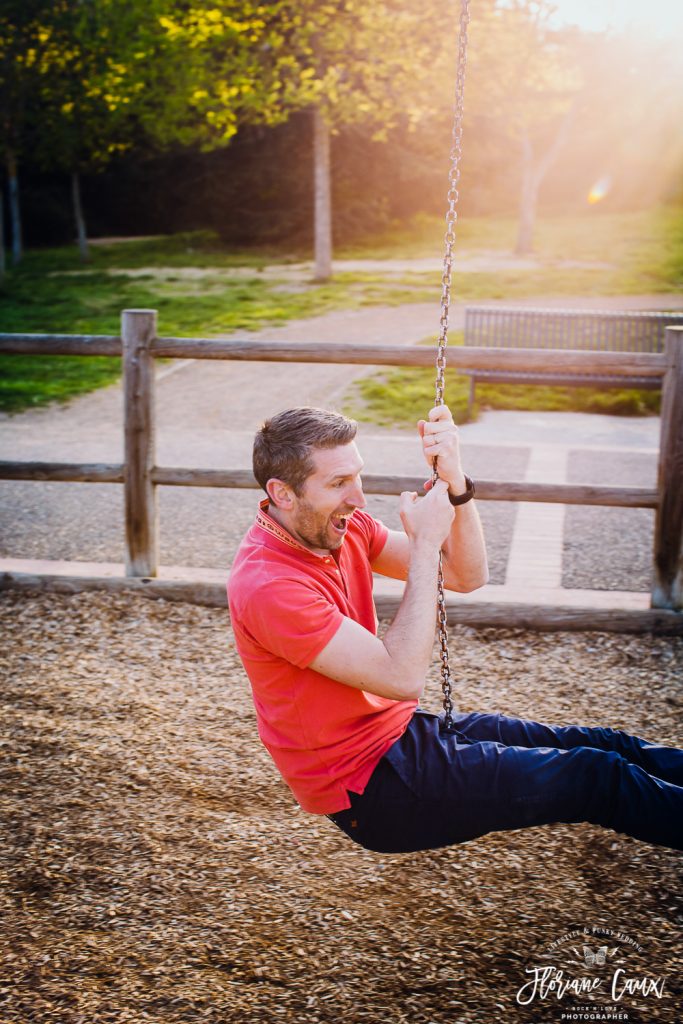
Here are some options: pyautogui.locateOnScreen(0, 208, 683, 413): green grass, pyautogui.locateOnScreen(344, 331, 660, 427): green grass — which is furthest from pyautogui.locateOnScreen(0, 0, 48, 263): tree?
pyautogui.locateOnScreen(344, 331, 660, 427): green grass

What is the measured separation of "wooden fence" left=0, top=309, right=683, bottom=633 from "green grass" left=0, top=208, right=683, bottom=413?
5.31 meters

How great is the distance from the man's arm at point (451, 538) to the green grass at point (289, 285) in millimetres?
7610

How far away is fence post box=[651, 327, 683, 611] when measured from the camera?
4602 mm

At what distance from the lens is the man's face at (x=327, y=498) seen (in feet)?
7.38

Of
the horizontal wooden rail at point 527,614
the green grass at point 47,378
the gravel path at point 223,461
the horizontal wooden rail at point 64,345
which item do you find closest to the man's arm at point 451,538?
the horizontal wooden rail at point 527,614

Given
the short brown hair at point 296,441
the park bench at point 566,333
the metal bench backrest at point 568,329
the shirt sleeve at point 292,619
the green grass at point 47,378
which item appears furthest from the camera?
the green grass at point 47,378

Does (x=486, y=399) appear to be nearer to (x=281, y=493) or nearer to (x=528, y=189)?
(x=281, y=493)

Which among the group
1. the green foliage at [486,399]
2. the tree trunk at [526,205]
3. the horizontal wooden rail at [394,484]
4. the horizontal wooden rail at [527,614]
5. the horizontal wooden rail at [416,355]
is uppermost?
the tree trunk at [526,205]

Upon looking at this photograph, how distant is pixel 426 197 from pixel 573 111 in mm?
5654

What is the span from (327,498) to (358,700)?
1.45ft

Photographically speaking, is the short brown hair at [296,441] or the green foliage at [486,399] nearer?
the short brown hair at [296,441]

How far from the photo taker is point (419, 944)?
8.42 feet

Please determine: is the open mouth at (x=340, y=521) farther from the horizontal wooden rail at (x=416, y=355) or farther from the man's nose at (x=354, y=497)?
the horizontal wooden rail at (x=416, y=355)

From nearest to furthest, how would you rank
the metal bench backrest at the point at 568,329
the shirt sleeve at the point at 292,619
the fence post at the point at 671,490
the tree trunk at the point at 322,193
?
1. the shirt sleeve at the point at 292,619
2. the fence post at the point at 671,490
3. the metal bench backrest at the point at 568,329
4. the tree trunk at the point at 322,193
